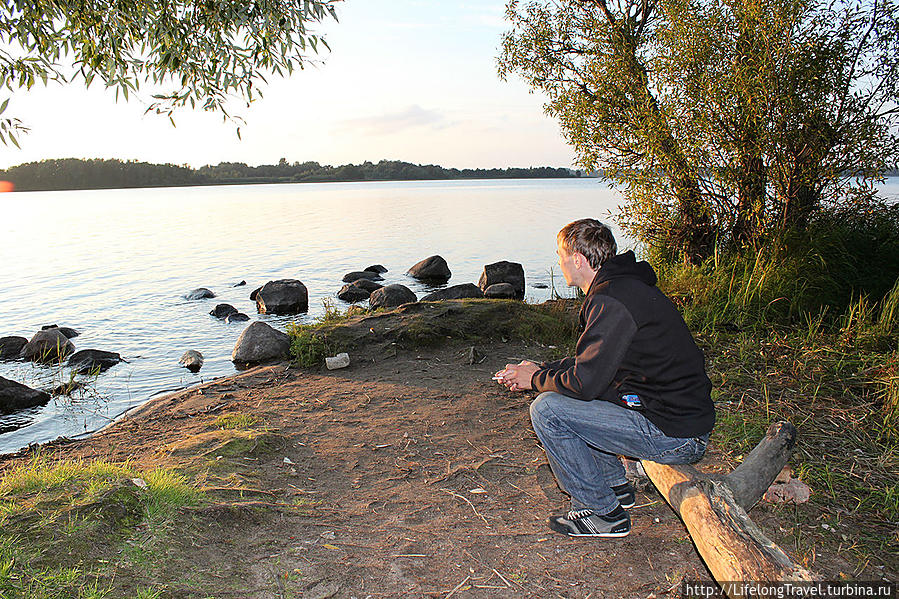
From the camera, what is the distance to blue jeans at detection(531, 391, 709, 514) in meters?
3.96

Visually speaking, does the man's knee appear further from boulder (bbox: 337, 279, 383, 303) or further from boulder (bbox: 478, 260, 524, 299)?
boulder (bbox: 337, 279, 383, 303)

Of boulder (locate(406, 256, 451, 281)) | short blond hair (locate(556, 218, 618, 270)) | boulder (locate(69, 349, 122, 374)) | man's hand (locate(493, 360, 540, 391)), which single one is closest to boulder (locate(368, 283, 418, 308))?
boulder (locate(406, 256, 451, 281))

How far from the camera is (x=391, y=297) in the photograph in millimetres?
15961

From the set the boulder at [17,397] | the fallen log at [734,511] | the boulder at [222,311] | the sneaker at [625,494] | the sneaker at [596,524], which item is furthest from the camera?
the boulder at [222,311]

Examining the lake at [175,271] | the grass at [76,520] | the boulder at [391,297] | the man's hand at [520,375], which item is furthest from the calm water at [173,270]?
the man's hand at [520,375]

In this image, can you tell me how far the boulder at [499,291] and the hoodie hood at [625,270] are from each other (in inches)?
518

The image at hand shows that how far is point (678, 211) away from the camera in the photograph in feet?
37.7

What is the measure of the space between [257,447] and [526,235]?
1182 inches

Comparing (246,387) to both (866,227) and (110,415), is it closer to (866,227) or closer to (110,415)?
(110,415)

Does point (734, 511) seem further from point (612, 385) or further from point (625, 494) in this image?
point (625, 494)

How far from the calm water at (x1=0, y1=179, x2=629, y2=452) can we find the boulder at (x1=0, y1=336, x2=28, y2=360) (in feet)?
2.66

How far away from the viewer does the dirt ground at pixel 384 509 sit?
3.75 metres

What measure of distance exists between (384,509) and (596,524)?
1681 mm

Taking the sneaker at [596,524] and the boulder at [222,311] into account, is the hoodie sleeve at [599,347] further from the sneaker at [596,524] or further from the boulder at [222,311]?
the boulder at [222,311]
